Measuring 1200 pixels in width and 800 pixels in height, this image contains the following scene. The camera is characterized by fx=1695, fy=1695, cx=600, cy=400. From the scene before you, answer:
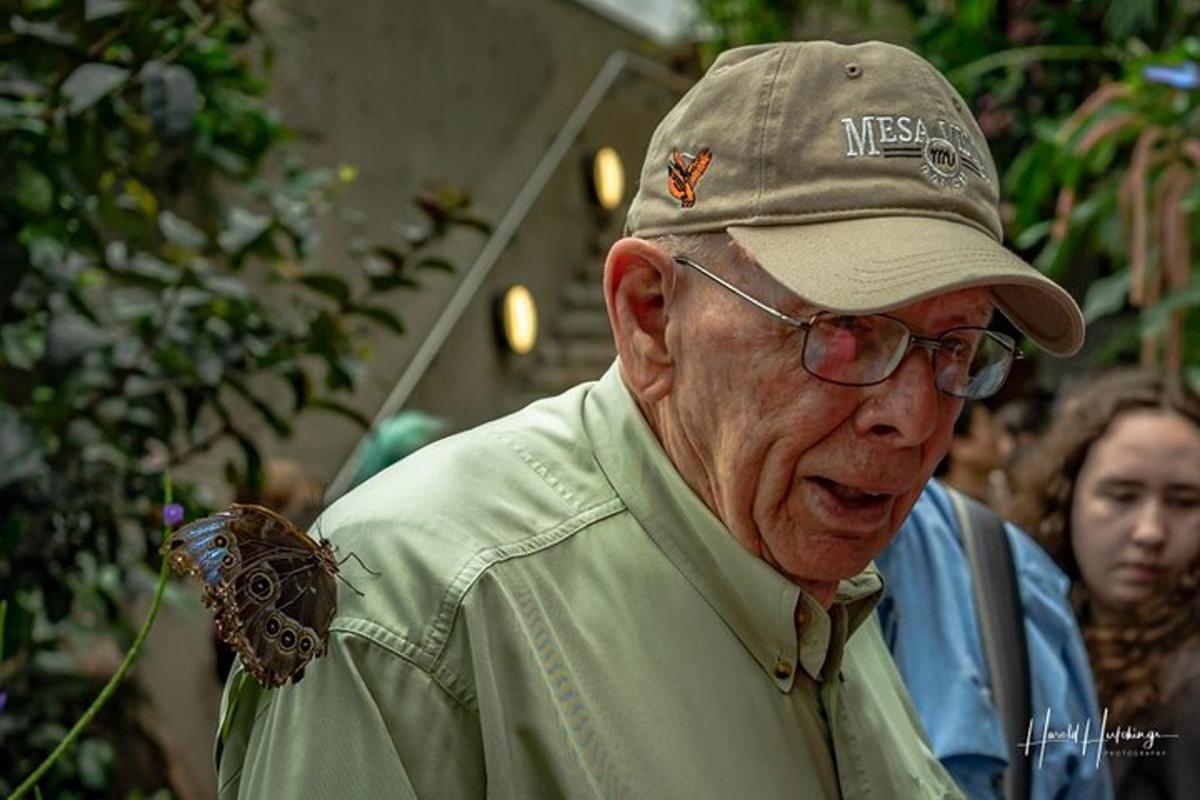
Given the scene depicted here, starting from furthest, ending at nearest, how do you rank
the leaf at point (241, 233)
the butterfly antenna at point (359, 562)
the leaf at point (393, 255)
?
the leaf at point (393, 255) → the leaf at point (241, 233) → the butterfly antenna at point (359, 562)

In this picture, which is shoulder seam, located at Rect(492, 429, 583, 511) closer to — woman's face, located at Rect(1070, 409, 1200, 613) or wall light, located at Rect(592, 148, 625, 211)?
woman's face, located at Rect(1070, 409, 1200, 613)

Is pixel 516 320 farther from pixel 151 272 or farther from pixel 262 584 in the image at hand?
Answer: pixel 262 584

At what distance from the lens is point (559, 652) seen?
1.52 metres

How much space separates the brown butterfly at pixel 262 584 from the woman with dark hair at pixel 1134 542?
6.04 feet

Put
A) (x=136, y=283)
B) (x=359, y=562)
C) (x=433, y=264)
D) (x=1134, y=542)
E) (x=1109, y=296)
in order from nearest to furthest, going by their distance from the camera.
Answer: (x=359, y=562), (x=136, y=283), (x=1134, y=542), (x=433, y=264), (x=1109, y=296)

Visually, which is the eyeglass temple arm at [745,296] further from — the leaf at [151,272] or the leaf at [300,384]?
the leaf at [300,384]

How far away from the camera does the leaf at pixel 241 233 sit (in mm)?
3062

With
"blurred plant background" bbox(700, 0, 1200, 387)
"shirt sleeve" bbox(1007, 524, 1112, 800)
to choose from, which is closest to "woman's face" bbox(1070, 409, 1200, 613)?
"shirt sleeve" bbox(1007, 524, 1112, 800)

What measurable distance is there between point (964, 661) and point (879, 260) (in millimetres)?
1226

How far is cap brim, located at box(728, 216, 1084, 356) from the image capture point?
151 centimetres

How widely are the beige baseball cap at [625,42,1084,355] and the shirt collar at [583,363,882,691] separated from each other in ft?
0.74

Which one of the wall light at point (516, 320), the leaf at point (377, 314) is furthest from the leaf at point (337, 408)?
the wall light at point (516, 320)

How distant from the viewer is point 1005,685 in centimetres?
265

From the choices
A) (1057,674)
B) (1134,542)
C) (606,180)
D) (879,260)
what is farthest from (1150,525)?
(606,180)
